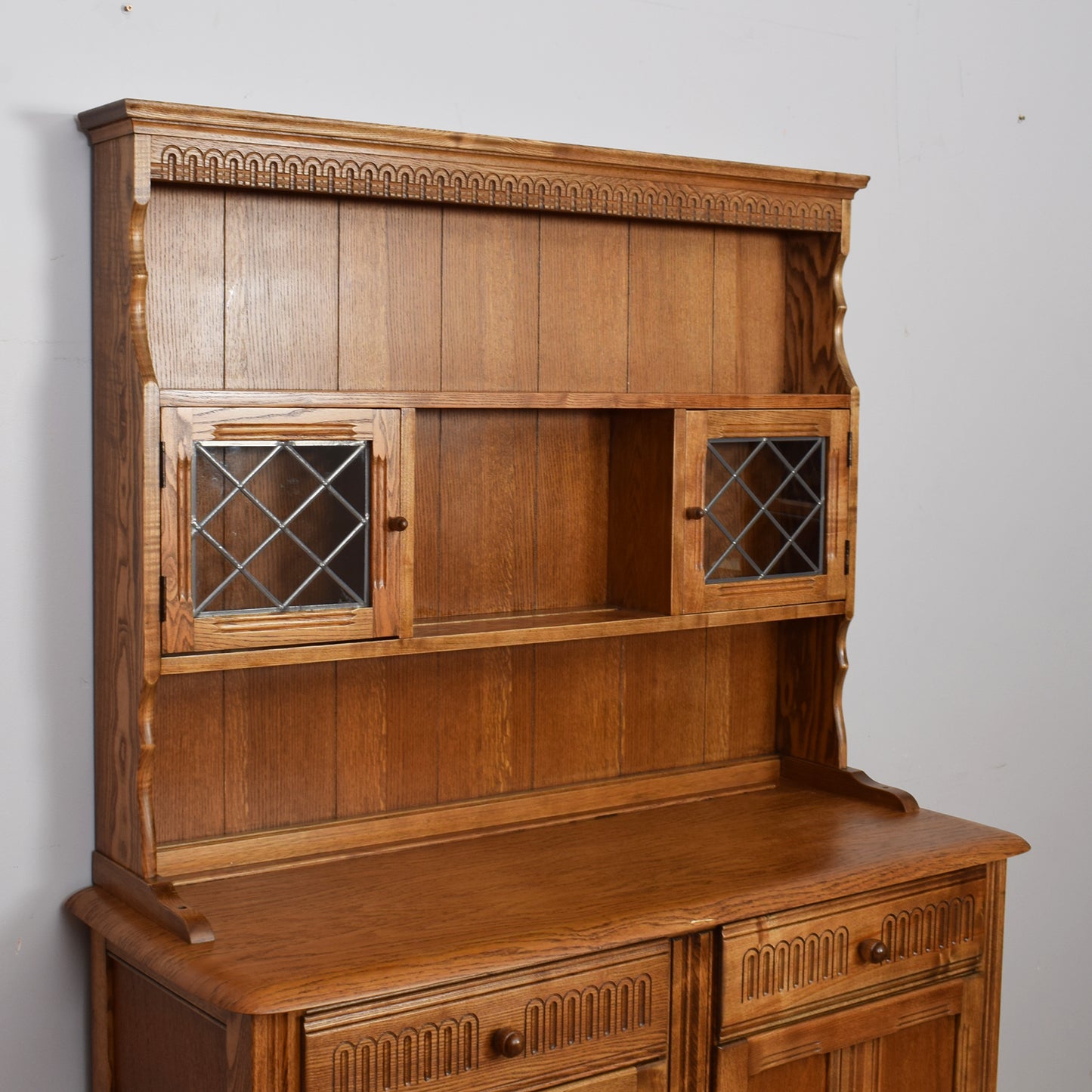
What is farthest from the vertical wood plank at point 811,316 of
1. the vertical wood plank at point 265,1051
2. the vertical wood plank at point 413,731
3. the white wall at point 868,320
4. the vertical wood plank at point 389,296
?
the vertical wood plank at point 265,1051

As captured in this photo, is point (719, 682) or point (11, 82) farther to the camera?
point (719, 682)

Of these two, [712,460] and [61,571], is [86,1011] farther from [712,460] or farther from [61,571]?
[712,460]

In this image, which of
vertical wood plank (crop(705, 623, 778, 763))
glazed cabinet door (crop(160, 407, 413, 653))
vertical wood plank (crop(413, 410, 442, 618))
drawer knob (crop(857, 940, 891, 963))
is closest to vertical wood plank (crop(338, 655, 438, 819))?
vertical wood plank (crop(413, 410, 442, 618))

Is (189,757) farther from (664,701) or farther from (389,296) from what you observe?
(664,701)

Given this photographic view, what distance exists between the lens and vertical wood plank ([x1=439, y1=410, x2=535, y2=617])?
220 cm

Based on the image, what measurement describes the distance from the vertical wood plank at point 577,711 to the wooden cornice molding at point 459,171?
72 centimetres

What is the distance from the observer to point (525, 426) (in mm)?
2258

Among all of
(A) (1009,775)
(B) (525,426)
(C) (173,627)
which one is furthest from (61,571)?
(A) (1009,775)

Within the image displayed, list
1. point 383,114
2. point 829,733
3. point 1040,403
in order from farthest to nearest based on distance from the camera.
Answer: point 1040,403 → point 829,733 → point 383,114

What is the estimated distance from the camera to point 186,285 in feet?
6.37

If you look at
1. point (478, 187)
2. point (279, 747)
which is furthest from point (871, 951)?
point (478, 187)

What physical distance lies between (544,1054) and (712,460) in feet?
3.04

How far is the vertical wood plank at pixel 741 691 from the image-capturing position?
8.20 ft

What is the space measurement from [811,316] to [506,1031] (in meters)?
1.33
